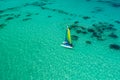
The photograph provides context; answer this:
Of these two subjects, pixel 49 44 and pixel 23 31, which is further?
pixel 23 31

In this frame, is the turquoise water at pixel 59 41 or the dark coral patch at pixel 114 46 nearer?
the turquoise water at pixel 59 41

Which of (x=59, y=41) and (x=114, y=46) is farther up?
(x=59, y=41)

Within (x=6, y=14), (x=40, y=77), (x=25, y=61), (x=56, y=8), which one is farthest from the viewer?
(x=56, y=8)

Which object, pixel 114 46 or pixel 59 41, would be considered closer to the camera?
pixel 114 46

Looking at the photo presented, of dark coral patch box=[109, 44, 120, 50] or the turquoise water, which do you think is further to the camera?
dark coral patch box=[109, 44, 120, 50]

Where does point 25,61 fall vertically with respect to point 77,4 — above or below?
below

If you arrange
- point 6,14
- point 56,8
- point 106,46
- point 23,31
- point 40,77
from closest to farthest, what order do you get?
point 40,77
point 106,46
point 23,31
point 6,14
point 56,8

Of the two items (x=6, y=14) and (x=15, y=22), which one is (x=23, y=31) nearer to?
(x=15, y=22)

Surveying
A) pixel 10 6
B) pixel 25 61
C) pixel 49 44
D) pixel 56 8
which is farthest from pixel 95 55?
pixel 10 6
